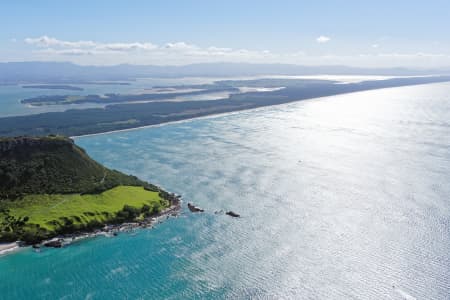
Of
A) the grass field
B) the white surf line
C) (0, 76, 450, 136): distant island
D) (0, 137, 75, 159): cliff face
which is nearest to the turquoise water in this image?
the white surf line

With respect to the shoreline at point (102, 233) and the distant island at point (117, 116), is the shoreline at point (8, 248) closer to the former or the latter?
the shoreline at point (102, 233)

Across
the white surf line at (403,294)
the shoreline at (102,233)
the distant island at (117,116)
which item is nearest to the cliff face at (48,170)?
the shoreline at (102,233)

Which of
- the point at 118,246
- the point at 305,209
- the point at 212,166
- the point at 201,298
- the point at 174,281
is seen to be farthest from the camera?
the point at 212,166

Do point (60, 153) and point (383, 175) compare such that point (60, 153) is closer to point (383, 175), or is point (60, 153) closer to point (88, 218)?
point (88, 218)

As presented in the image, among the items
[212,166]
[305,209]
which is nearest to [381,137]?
[212,166]

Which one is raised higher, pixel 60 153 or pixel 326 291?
pixel 60 153

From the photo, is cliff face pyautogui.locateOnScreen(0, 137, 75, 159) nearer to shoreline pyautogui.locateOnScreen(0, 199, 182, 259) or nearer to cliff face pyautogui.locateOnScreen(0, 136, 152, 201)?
cliff face pyautogui.locateOnScreen(0, 136, 152, 201)
